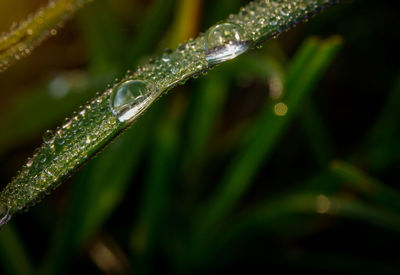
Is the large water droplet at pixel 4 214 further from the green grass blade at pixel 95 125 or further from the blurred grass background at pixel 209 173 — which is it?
the blurred grass background at pixel 209 173

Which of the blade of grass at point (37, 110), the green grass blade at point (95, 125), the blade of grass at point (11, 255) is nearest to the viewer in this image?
the green grass blade at point (95, 125)

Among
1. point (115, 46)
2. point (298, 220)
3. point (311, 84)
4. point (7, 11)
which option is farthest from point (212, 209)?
point (7, 11)

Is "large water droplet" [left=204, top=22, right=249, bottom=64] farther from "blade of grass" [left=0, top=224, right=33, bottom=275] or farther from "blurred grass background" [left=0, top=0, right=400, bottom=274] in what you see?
"blade of grass" [left=0, top=224, right=33, bottom=275]

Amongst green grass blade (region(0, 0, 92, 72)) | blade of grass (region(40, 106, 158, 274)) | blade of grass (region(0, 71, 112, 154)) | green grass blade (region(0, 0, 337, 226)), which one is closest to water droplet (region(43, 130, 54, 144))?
green grass blade (region(0, 0, 337, 226))

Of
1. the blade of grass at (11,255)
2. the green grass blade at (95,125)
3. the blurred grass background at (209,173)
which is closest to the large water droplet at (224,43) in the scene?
the green grass blade at (95,125)

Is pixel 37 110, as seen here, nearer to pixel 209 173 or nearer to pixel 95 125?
pixel 209 173

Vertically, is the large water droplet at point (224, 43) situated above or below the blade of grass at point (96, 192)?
below

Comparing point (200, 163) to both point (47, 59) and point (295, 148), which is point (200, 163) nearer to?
point (295, 148)
